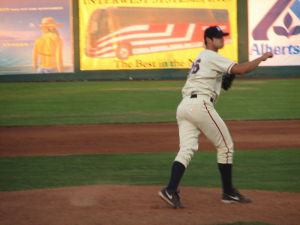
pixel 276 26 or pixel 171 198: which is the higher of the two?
pixel 276 26

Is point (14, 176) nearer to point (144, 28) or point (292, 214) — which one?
point (292, 214)

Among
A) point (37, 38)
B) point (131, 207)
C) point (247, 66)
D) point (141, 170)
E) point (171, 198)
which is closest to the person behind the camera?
point (247, 66)

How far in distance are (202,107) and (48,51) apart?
20.8 m

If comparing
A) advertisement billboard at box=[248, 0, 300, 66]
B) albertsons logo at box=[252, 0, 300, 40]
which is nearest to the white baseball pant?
advertisement billboard at box=[248, 0, 300, 66]

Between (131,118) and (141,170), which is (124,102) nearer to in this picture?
(131,118)

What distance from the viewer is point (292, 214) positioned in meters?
4.91

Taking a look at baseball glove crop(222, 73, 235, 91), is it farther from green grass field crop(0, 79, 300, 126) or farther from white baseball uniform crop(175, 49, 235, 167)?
green grass field crop(0, 79, 300, 126)

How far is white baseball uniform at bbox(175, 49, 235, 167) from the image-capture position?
16.6 ft

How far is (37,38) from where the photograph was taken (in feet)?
82.5

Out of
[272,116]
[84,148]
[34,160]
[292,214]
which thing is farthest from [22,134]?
[292,214]

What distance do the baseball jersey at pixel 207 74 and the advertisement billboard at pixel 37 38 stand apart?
2035cm

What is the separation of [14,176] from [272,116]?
302 inches

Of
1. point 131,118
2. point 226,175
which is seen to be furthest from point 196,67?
point 131,118

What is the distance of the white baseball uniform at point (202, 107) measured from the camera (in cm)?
507
